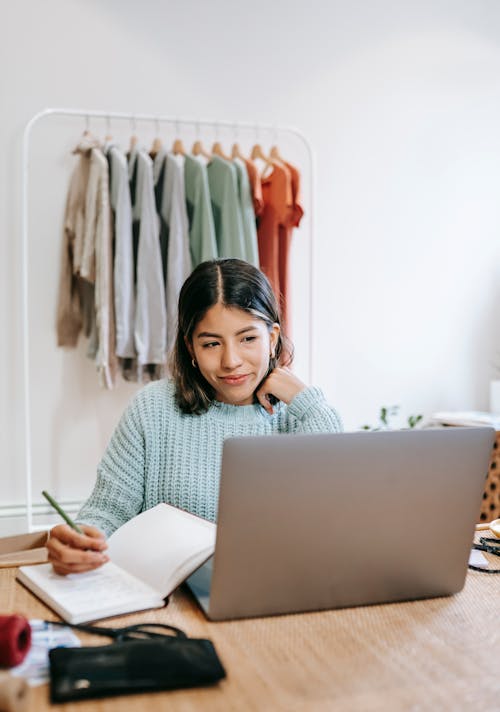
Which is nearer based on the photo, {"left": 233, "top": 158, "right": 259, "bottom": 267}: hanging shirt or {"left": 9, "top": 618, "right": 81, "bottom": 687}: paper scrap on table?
{"left": 9, "top": 618, "right": 81, "bottom": 687}: paper scrap on table

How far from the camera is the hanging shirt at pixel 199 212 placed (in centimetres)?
263

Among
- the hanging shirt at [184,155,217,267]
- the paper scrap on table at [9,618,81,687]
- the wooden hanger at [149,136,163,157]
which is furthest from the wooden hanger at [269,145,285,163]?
the paper scrap on table at [9,618,81,687]

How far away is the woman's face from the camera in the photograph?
147cm

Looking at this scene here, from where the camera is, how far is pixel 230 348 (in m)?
1.46

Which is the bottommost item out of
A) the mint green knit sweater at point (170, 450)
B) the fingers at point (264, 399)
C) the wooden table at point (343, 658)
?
the wooden table at point (343, 658)

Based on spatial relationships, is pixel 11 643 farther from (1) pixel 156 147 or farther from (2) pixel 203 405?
(1) pixel 156 147

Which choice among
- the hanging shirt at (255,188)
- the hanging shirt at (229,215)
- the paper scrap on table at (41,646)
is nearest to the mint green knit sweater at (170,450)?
the paper scrap on table at (41,646)

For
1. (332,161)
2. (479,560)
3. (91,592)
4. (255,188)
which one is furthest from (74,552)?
(332,161)

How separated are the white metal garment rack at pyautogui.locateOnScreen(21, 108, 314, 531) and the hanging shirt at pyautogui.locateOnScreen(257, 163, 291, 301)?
225mm

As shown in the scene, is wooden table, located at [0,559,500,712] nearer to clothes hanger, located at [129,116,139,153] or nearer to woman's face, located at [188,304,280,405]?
woman's face, located at [188,304,280,405]

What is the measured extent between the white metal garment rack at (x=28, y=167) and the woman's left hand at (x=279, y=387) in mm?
1289

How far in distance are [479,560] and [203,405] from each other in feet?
1.99

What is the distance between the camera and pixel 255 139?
10.1 ft

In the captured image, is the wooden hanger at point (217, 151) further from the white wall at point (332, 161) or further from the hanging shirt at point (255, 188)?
the white wall at point (332, 161)
